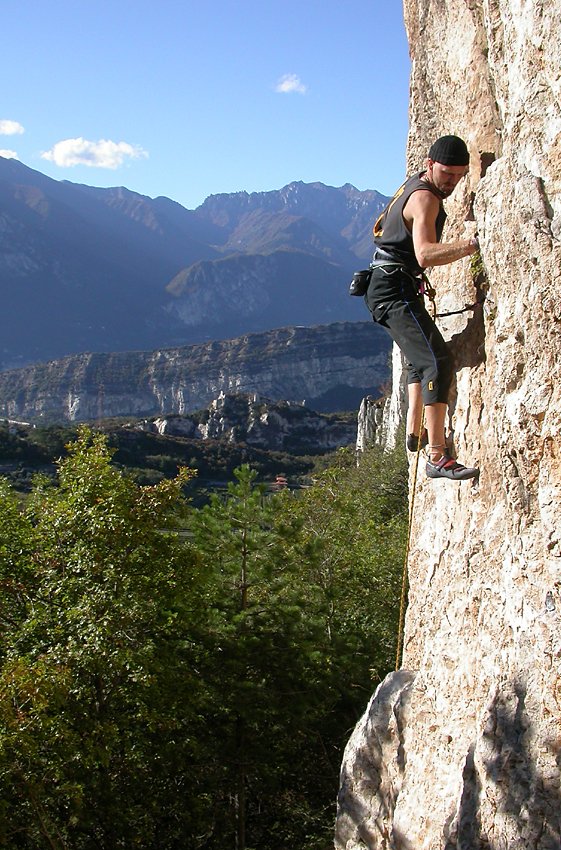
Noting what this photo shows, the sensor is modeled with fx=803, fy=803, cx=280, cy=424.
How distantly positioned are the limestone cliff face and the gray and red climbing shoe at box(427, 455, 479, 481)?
110 millimetres

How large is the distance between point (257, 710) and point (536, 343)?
35.3 ft

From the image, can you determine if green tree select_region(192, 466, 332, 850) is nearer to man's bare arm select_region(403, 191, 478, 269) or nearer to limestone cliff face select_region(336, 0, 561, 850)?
limestone cliff face select_region(336, 0, 561, 850)

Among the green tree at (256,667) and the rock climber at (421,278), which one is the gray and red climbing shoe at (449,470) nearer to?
the rock climber at (421,278)

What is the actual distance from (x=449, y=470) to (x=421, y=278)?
171cm

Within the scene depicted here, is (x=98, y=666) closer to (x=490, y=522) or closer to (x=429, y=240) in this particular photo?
(x=490, y=522)

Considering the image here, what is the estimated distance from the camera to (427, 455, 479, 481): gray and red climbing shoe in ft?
20.2

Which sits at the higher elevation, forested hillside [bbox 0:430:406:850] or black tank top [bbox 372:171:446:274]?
black tank top [bbox 372:171:446:274]

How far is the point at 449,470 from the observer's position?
6336 mm

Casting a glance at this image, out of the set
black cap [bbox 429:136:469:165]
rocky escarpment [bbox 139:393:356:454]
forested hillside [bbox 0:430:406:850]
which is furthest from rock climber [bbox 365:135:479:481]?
rocky escarpment [bbox 139:393:356:454]

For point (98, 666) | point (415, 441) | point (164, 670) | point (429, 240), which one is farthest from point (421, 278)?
point (164, 670)

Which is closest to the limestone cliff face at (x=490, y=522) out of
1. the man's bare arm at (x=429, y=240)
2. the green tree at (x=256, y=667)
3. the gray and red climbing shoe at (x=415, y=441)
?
the man's bare arm at (x=429, y=240)

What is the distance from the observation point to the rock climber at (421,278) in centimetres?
611

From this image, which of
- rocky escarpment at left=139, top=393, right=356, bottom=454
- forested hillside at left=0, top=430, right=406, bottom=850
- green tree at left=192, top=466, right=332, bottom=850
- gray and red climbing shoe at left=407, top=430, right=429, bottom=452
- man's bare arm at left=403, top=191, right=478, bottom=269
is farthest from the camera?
rocky escarpment at left=139, top=393, right=356, bottom=454

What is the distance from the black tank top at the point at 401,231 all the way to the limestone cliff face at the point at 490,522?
0.42m
